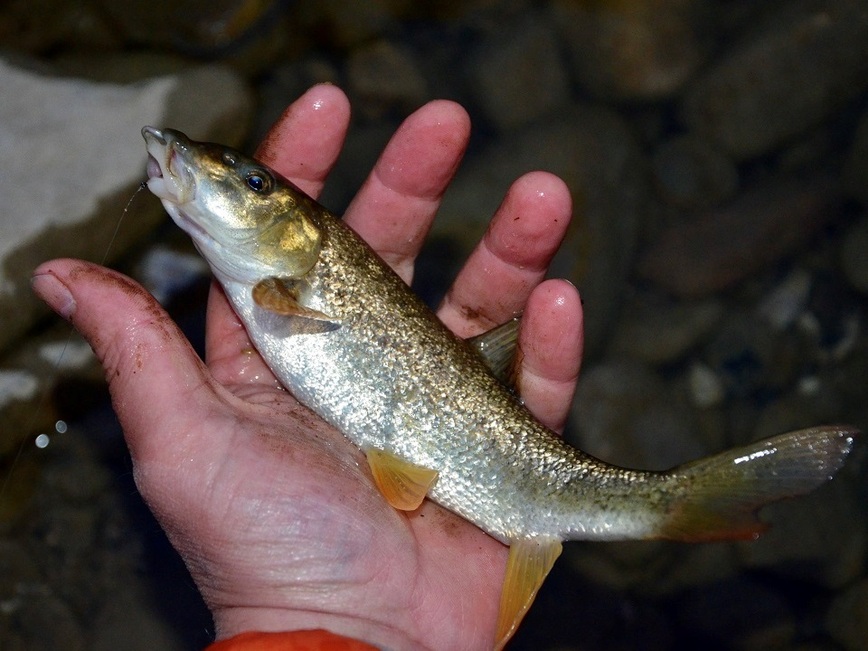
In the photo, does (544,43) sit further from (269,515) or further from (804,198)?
(269,515)

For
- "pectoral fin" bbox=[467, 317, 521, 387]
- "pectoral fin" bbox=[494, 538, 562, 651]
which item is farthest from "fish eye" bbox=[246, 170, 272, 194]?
"pectoral fin" bbox=[494, 538, 562, 651]

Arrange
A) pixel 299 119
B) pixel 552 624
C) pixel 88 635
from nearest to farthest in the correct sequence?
1. pixel 299 119
2. pixel 88 635
3. pixel 552 624

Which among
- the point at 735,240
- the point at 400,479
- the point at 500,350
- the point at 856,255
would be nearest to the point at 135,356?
the point at 400,479

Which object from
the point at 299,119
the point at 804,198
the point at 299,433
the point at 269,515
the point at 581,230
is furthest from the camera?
the point at 804,198

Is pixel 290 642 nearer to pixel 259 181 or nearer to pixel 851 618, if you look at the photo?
pixel 259 181

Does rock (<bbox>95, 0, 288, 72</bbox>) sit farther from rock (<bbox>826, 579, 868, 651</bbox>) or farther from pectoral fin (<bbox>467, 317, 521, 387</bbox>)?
rock (<bbox>826, 579, 868, 651</bbox>)

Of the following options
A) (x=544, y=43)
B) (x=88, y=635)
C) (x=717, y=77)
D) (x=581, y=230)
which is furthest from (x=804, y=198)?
(x=88, y=635)
